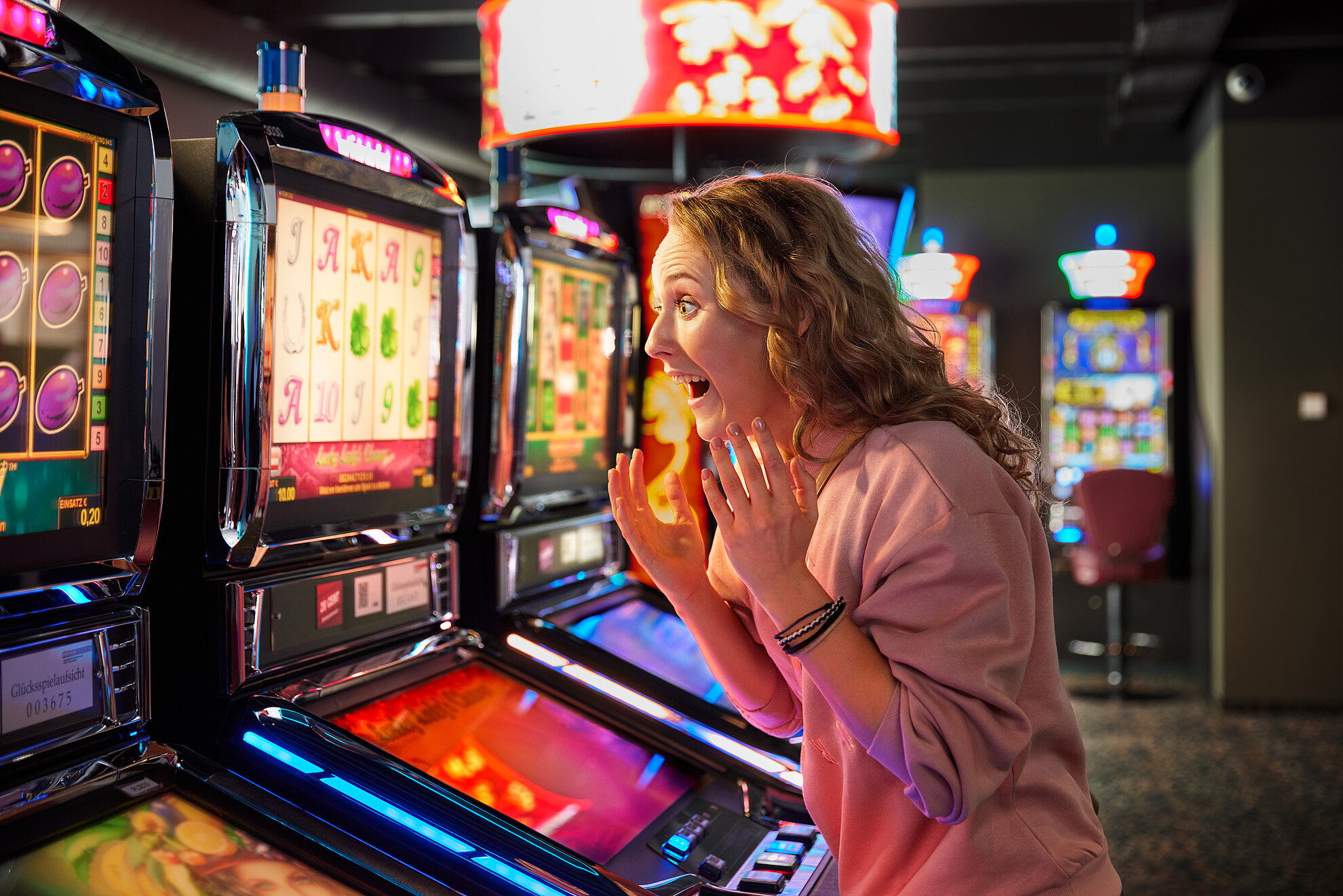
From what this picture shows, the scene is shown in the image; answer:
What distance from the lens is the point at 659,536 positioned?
1.31 m

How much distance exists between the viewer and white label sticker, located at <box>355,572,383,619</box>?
1.49 metres

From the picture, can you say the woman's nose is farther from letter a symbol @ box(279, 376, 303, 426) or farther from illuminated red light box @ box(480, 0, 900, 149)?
illuminated red light box @ box(480, 0, 900, 149)

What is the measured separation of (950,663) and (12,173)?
2.95ft

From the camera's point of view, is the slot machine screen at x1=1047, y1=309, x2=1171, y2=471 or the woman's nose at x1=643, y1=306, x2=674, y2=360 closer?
the woman's nose at x1=643, y1=306, x2=674, y2=360

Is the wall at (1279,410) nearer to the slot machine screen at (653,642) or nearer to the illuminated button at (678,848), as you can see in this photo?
the slot machine screen at (653,642)

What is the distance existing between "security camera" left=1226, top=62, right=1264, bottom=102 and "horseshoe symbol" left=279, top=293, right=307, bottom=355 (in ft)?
16.7

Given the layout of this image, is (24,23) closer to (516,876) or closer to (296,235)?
(296,235)

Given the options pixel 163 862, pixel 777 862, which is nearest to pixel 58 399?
pixel 163 862

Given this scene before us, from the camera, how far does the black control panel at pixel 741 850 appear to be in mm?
1401

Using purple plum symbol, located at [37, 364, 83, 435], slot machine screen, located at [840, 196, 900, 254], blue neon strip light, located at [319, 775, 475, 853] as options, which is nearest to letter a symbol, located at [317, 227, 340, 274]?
purple plum symbol, located at [37, 364, 83, 435]

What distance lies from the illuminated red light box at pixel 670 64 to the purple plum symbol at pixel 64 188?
40.6 inches

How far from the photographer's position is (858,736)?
1.00 m

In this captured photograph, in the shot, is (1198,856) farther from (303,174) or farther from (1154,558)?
(303,174)

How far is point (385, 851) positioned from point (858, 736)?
511 millimetres
